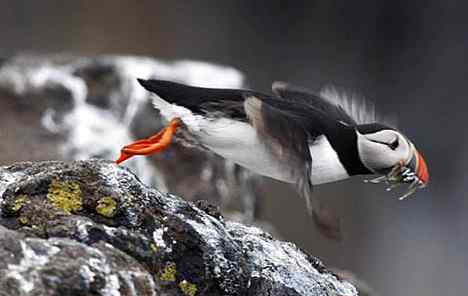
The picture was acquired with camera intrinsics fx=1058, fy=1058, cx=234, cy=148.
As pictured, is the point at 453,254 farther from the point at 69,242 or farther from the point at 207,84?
the point at 69,242

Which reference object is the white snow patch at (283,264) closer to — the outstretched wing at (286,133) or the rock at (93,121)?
the outstretched wing at (286,133)

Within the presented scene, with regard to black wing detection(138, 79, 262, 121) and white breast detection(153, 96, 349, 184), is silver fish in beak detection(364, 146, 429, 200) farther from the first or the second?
black wing detection(138, 79, 262, 121)

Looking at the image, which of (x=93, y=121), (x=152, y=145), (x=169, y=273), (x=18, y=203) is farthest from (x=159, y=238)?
(x=93, y=121)

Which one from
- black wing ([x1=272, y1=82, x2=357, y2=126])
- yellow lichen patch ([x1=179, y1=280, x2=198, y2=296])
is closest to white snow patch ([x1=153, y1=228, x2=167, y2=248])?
yellow lichen patch ([x1=179, y1=280, x2=198, y2=296])

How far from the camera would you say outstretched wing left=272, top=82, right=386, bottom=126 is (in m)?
4.30

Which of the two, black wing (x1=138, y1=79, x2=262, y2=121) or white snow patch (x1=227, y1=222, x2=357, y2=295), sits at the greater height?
black wing (x1=138, y1=79, x2=262, y2=121)

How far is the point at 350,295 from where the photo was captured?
3258 millimetres

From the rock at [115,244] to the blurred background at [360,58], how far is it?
668 cm

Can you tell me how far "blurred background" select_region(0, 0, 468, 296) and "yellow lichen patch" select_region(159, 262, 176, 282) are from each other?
6.96m

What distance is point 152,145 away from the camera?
394cm

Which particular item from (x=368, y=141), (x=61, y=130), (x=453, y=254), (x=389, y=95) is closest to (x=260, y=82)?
(x=389, y=95)

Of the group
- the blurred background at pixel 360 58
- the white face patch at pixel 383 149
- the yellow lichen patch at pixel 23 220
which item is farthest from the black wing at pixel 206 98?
the blurred background at pixel 360 58

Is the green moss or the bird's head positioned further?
the bird's head

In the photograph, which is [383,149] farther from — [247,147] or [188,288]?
[188,288]
